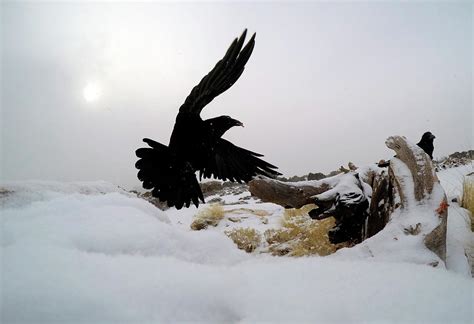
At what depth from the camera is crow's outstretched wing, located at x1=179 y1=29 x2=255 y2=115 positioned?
7.28ft

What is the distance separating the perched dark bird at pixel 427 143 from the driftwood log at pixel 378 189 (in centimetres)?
77

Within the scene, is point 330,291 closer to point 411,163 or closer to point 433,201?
point 433,201

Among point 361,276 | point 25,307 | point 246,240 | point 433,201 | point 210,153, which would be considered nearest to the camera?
point 25,307

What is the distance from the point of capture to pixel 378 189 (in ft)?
8.11

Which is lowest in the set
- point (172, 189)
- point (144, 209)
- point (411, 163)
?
point (144, 209)

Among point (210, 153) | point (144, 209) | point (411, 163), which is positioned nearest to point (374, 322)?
point (144, 209)

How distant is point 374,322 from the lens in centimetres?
54

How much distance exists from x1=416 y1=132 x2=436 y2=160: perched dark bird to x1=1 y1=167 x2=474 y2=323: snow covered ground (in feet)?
8.69

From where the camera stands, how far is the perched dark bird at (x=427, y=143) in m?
3.03

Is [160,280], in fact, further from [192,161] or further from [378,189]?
[192,161]

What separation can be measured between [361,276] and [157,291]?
532 millimetres

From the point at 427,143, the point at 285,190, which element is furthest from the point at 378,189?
the point at 427,143

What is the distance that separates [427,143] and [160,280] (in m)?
3.35

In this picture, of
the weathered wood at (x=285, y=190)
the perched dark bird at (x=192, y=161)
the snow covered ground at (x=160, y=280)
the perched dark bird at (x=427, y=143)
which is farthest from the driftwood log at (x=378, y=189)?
the snow covered ground at (x=160, y=280)
